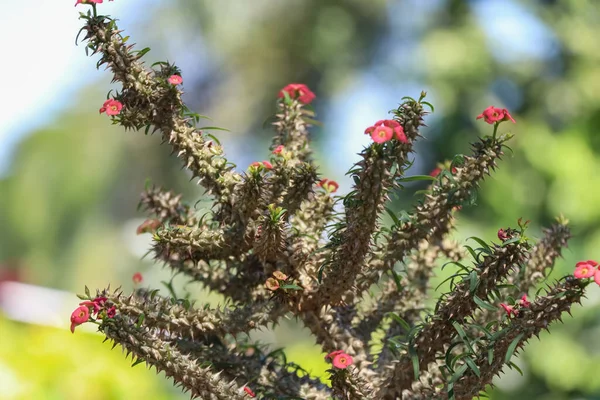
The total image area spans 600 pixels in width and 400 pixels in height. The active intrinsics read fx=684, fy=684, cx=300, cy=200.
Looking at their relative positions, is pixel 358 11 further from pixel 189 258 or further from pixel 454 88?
pixel 189 258

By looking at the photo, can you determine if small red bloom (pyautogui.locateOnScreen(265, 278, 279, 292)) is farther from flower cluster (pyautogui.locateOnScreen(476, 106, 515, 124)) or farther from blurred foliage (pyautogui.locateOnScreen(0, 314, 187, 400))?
blurred foliage (pyautogui.locateOnScreen(0, 314, 187, 400))

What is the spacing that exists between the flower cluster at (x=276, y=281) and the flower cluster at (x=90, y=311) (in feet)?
1.00

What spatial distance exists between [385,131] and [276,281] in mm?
393

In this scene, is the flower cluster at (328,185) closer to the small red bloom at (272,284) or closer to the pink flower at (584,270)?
the small red bloom at (272,284)

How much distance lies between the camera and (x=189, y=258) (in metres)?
1.46

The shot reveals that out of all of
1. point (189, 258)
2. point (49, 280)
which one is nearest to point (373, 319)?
point (189, 258)

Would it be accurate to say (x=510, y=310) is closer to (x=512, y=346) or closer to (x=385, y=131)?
(x=512, y=346)

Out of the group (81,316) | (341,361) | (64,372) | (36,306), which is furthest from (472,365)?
(36,306)

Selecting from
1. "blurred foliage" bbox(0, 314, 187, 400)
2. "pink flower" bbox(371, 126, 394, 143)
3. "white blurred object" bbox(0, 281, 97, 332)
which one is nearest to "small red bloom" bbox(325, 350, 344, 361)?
"pink flower" bbox(371, 126, 394, 143)

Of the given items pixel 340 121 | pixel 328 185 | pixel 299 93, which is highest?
pixel 340 121

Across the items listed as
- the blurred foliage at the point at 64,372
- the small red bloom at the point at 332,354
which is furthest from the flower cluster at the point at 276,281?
the blurred foliage at the point at 64,372

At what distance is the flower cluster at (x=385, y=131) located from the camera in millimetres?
1226

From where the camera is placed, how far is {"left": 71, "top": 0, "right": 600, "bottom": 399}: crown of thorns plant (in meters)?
1.30

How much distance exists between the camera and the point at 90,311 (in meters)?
1.29
